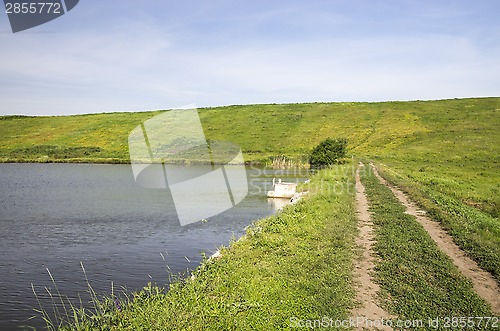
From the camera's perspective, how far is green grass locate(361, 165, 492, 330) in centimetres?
917

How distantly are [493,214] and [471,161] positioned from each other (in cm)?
4135

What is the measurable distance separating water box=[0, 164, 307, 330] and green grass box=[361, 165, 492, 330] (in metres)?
5.95

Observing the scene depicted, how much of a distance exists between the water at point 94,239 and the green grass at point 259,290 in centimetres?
286

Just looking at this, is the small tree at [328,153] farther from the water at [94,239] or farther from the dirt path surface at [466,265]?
the dirt path surface at [466,265]

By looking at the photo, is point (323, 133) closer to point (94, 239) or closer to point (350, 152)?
point (350, 152)

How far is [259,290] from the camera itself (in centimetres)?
995

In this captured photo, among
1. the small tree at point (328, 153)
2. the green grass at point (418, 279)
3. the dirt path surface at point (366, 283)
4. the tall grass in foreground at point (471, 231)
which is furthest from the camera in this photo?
the small tree at point (328, 153)

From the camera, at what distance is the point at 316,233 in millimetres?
15727

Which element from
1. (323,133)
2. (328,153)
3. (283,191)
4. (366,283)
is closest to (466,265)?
(366,283)

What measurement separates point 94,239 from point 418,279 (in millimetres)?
16506

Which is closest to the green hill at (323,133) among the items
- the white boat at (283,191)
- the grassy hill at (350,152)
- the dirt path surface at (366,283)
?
the grassy hill at (350,152)

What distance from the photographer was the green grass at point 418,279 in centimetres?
917

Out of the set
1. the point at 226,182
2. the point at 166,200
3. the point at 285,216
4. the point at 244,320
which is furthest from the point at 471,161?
the point at 244,320

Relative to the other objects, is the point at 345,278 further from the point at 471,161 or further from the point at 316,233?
the point at 471,161
